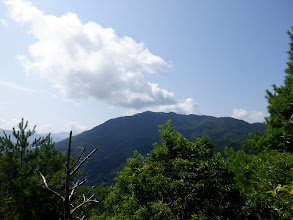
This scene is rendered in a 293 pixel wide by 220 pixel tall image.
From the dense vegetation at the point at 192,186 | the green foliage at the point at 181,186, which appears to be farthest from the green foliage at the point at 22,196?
the green foliage at the point at 181,186

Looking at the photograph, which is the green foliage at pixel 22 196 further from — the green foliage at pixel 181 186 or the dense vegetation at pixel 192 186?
the green foliage at pixel 181 186

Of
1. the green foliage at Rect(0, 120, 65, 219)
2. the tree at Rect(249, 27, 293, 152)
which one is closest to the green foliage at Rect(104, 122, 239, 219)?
the green foliage at Rect(0, 120, 65, 219)

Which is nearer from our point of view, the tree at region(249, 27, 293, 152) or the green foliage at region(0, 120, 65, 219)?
the green foliage at region(0, 120, 65, 219)

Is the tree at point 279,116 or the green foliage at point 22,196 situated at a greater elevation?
the tree at point 279,116

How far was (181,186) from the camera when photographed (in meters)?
7.79

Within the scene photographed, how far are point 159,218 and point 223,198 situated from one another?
116 inches

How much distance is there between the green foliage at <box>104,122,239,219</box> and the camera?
24.2 feet

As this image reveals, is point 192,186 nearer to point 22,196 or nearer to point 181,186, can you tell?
point 181,186

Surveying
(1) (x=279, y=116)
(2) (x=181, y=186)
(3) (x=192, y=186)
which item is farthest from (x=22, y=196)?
(1) (x=279, y=116)

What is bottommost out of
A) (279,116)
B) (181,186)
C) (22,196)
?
(22,196)

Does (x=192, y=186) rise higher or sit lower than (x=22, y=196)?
higher

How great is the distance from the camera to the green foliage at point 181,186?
7.38 m

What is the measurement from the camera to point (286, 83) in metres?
16.0

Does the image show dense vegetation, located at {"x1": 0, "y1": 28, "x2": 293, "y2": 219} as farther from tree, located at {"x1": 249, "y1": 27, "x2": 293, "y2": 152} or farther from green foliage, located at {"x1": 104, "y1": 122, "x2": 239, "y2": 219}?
tree, located at {"x1": 249, "y1": 27, "x2": 293, "y2": 152}
